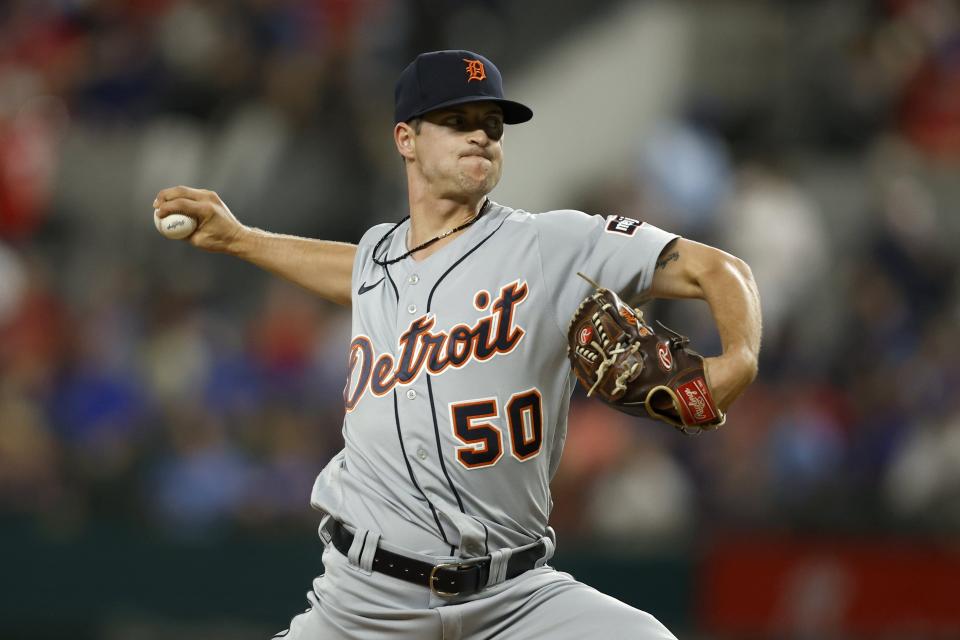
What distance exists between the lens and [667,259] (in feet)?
13.1

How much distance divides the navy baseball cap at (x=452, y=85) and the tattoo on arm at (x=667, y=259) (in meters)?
0.61

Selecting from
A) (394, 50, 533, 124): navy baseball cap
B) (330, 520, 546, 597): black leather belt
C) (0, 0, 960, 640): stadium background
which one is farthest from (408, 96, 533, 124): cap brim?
(0, 0, 960, 640): stadium background

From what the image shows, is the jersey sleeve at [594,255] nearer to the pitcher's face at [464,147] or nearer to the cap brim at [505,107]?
the pitcher's face at [464,147]

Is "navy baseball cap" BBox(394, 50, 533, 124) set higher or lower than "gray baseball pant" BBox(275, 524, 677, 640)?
higher

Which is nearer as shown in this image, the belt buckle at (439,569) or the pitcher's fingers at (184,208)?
the belt buckle at (439,569)

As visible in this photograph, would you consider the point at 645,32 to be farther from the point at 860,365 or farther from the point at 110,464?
the point at 110,464

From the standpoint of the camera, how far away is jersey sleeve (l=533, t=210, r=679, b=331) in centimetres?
402

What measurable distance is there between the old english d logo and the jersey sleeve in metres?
0.44

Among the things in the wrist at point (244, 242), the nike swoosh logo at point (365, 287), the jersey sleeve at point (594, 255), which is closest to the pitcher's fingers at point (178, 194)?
the wrist at point (244, 242)

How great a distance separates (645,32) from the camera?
37.6 feet

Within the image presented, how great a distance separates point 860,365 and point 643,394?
5.81 metres

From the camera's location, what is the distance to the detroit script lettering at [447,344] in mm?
4109

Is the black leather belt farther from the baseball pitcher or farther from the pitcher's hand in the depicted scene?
the pitcher's hand

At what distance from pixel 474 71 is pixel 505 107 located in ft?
0.46
